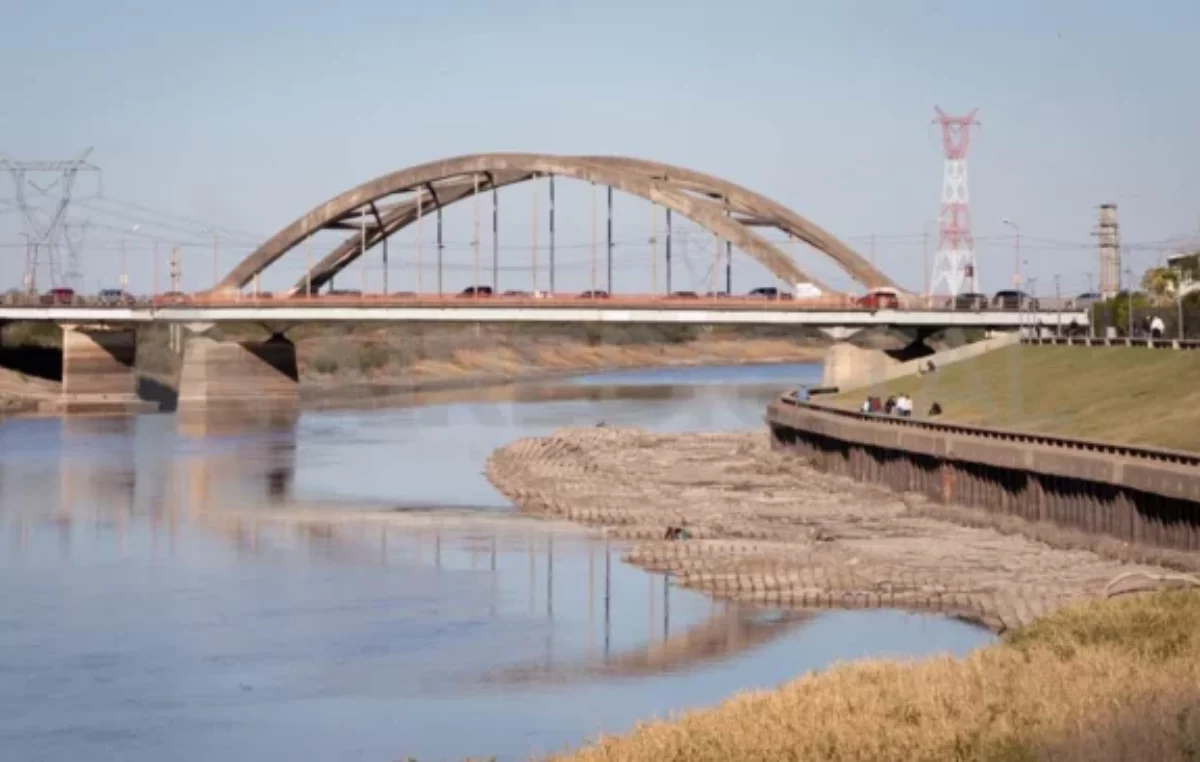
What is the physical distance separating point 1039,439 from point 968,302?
55978mm

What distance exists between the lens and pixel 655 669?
106 ft

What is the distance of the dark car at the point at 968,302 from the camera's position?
104 m

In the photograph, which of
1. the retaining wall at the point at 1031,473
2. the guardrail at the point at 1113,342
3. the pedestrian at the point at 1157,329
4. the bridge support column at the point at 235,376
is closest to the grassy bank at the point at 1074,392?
the guardrail at the point at 1113,342

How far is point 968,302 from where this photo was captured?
105m

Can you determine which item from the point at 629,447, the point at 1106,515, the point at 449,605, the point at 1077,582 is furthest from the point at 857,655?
the point at 629,447

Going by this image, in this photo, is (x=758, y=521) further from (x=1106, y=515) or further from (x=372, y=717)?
(x=372, y=717)

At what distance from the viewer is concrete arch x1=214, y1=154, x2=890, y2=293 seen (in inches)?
4331

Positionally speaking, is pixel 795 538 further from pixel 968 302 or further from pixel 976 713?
pixel 968 302

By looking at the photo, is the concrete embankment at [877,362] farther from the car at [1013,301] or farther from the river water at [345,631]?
the river water at [345,631]

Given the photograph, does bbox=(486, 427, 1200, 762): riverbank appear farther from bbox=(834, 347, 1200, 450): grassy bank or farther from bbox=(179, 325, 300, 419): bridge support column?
bbox=(179, 325, 300, 419): bridge support column

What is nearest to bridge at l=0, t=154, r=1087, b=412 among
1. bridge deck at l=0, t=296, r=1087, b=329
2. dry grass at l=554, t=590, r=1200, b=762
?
bridge deck at l=0, t=296, r=1087, b=329

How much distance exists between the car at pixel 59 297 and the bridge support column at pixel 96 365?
1.46 m

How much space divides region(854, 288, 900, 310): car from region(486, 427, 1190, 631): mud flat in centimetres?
2503

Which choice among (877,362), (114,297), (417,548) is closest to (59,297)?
(114,297)
